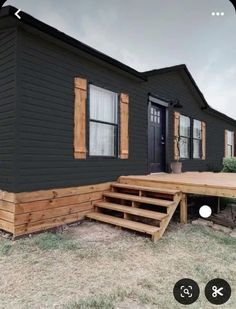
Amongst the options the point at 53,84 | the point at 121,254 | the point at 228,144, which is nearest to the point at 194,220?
the point at 121,254

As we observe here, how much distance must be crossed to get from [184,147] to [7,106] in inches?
271

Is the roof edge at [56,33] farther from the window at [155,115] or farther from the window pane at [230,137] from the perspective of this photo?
the window pane at [230,137]

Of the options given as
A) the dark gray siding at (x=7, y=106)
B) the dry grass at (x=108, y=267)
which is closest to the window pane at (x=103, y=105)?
the dark gray siding at (x=7, y=106)

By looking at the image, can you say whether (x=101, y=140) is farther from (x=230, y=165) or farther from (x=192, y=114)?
(x=230, y=165)

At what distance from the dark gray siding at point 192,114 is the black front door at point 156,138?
302 millimetres

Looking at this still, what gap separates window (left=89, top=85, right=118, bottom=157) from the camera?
5.88 meters

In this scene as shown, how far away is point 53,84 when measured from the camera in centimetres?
496

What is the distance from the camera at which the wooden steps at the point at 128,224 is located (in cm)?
438

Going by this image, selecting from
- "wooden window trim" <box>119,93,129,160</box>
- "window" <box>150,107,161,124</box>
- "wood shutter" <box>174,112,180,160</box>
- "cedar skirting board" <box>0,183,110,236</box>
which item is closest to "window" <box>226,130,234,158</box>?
"wood shutter" <box>174,112,180,160</box>

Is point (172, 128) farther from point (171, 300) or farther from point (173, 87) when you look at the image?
point (171, 300)

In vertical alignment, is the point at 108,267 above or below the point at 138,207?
below

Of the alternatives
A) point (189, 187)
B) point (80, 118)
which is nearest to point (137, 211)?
point (189, 187)

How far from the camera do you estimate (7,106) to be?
4586 mm

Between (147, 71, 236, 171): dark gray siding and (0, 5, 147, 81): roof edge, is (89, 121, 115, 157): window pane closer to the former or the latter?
(0, 5, 147, 81): roof edge
